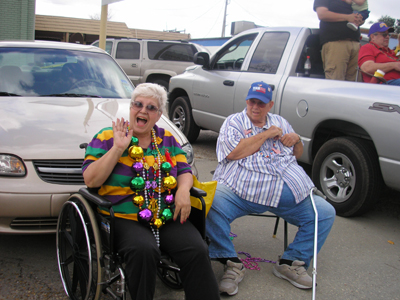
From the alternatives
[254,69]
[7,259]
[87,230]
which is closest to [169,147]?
[87,230]

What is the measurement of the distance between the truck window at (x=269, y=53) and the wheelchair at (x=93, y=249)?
10.5 feet

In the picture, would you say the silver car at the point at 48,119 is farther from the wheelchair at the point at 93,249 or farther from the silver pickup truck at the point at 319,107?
the silver pickup truck at the point at 319,107

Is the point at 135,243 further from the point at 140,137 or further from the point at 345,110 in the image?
the point at 345,110

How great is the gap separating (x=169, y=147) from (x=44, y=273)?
1291 millimetres

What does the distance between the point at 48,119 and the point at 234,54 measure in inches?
138

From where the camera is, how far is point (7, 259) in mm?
3092

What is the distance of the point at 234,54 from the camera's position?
6172mm

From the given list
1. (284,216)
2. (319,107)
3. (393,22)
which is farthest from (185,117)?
(393,22)

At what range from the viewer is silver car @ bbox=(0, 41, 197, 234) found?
114 inches

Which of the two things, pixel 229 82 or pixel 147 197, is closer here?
pixel 147 197

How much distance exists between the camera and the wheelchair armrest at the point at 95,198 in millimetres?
2211

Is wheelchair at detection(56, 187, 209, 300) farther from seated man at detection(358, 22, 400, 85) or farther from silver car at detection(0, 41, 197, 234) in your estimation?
seated man at detection(358, 22, 400, 85)

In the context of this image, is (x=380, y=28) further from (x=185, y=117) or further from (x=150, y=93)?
(x=150, y=93)

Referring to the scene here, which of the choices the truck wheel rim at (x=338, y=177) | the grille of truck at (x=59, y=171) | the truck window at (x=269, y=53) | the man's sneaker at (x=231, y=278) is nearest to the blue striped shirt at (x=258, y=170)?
the man's sneaker at (x=231, y=278)
